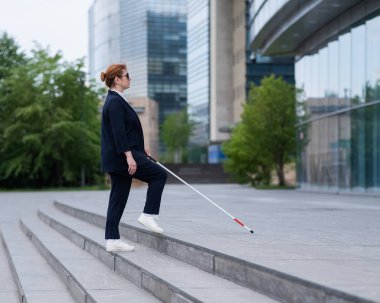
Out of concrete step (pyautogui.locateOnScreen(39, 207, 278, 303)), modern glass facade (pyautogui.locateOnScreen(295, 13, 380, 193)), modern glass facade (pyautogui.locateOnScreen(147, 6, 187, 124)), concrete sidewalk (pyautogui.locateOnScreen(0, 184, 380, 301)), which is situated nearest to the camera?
concrete sidewalk (pyautogui.locateOnScreen(0, 184, 380, 301))

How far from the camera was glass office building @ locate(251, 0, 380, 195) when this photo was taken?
76.4 ft

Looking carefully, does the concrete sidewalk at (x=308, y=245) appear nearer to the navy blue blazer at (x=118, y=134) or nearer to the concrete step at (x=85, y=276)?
the concrete step at (x=85, y=276)

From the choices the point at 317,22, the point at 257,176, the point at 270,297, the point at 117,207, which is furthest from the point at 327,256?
the point at 257,176

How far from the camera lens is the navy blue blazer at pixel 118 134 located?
7.05 meters

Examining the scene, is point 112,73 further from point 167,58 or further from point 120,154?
point 167,58

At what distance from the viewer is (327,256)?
5762mm

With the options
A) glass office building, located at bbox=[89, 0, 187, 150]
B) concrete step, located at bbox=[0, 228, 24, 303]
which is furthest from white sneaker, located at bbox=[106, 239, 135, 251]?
glass office building, located at bbox=[89, 0, 187, 150]

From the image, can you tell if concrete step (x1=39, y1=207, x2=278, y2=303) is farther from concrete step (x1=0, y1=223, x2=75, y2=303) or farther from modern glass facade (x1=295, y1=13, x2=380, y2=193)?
modern glass facade (x1=295, y1=13, x2=380, y2=193)

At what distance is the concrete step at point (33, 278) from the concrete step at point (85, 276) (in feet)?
0.30

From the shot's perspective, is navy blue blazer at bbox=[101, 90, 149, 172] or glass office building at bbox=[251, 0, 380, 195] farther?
glass office building at bbox=[251, 0, 380, 195]

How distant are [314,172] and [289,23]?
22.6ft

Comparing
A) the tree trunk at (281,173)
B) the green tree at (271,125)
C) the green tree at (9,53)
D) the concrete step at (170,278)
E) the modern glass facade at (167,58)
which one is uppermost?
the modern glass facade at (167,58)

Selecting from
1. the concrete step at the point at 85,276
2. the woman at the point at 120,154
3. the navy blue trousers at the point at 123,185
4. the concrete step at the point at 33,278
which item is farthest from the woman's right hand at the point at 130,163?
the concrete step at the point at 33,278

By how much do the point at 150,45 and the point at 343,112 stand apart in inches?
5835
